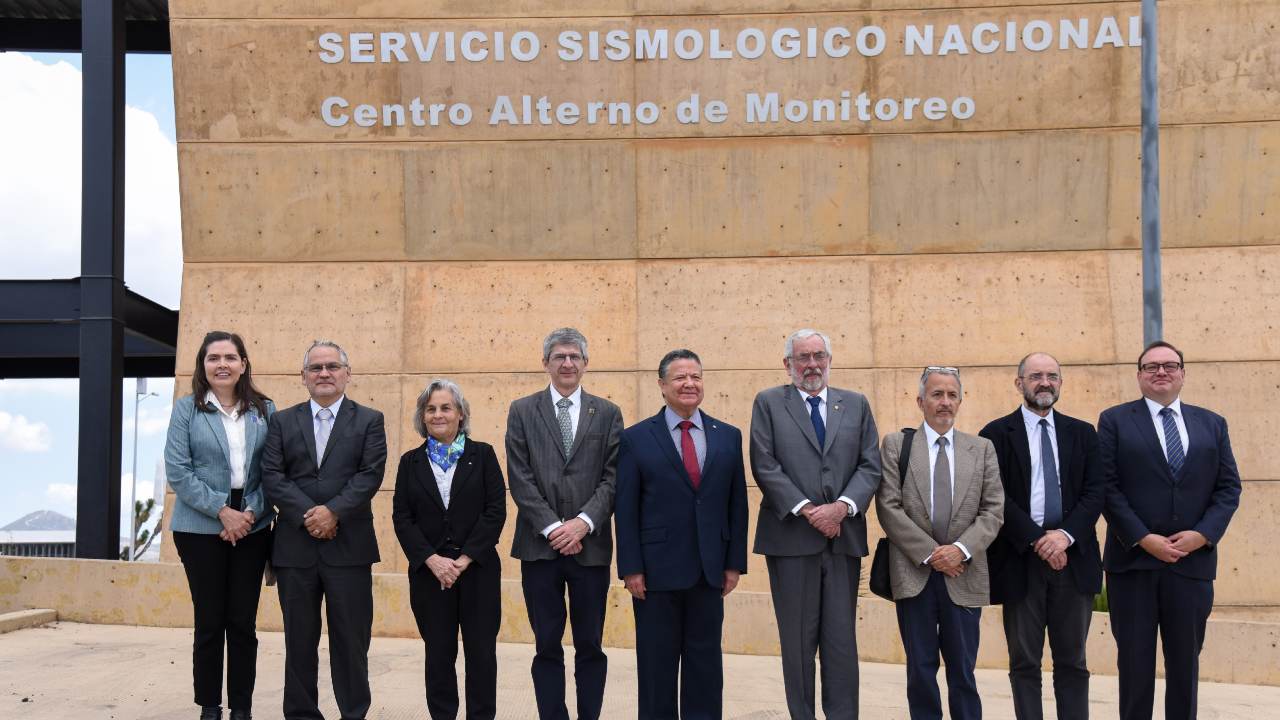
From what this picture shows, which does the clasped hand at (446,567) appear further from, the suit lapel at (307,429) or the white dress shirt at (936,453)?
the white dress shirt at (936,453)

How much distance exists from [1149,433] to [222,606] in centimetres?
439

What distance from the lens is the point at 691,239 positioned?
35.3 ft

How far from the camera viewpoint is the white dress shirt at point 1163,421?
17.9ft

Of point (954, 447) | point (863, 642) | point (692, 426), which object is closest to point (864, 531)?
point (954, 447)

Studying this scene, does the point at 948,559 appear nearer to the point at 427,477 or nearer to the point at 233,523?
the point at 427,477

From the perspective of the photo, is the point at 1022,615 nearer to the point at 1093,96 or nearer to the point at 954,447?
the point at 954,447

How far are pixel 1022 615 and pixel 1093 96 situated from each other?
677 cm

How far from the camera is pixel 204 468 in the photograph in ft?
18.1

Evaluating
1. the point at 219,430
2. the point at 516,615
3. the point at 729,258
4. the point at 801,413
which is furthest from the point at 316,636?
the point at 729,258

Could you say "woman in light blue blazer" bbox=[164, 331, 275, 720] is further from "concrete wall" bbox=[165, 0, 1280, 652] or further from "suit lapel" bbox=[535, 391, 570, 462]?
"concrete wall" bbox=[165, 0, 1280, 652]

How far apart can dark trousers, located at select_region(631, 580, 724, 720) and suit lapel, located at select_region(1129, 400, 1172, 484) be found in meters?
2.12

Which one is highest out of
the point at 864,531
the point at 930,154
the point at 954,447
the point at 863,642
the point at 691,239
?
the point at 930,154

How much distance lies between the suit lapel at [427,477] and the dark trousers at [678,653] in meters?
1.03

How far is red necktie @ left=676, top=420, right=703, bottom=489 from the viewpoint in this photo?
5316 millimetres
